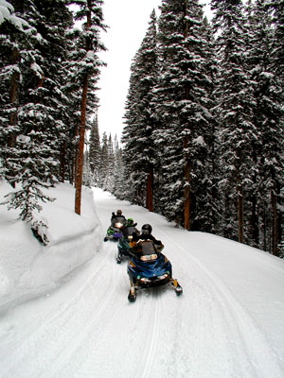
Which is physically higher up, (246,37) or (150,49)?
(150,49)

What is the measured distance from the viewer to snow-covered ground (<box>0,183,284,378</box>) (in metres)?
3.72

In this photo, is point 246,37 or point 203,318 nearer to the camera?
point 203,318

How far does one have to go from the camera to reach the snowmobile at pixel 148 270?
6.22 m

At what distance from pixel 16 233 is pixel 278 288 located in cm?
818

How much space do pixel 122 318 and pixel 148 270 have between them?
150 cm

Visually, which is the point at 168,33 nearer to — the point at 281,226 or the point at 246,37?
the point at 246,37

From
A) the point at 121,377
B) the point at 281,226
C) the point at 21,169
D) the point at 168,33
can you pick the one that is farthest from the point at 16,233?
the point at 281,226

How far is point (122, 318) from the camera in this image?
5227mm

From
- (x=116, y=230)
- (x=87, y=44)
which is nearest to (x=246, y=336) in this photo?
(x=116, y=230)

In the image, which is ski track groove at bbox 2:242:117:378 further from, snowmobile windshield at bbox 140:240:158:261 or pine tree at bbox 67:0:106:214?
pine tree at bbox 67:0:106:214

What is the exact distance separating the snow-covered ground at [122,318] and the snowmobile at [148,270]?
12.3 inches

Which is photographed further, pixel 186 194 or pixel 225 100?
pixel 225 100

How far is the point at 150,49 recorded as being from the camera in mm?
24719

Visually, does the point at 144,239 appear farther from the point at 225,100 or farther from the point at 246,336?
the point at 225,100
